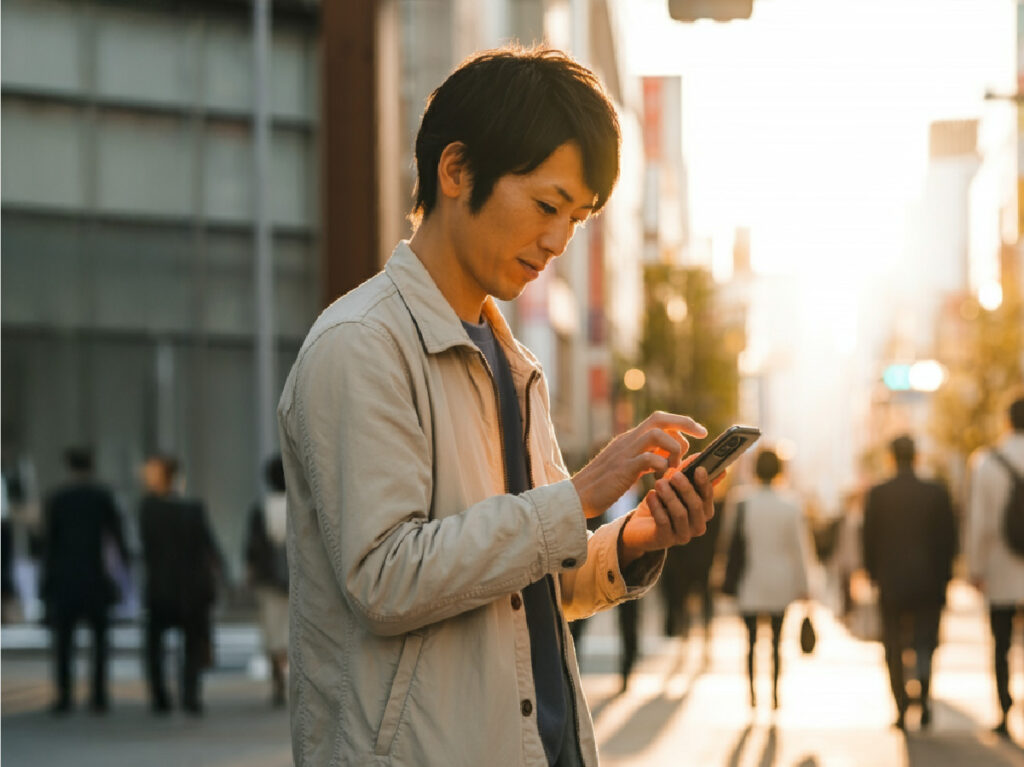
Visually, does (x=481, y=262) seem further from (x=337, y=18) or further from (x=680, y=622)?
(x=680, y=622)

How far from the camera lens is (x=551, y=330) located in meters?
37.9

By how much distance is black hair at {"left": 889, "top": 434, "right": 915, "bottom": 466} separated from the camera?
A: 11711mm

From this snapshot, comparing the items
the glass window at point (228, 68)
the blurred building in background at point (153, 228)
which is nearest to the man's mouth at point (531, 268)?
the blurred building in background at point (153, 228)

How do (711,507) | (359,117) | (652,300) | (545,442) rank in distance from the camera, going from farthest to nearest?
(652,300)
(359,117)
(545,442)
(711,507)

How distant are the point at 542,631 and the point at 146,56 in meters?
18.3

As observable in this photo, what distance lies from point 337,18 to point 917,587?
5.75 m

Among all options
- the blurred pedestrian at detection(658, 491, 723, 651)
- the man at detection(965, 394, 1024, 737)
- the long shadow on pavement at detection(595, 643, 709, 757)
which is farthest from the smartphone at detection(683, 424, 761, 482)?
the blurred pedestrian at detection(658, 491, 723, 651)

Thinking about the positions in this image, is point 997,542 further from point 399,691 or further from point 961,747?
point 399,691

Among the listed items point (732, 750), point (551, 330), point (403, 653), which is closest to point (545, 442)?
point (403, 653)

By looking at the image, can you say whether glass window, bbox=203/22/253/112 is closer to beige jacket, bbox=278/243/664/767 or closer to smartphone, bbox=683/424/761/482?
smartphone, bbox=683/424/761/482

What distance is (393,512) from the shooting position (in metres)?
2.32

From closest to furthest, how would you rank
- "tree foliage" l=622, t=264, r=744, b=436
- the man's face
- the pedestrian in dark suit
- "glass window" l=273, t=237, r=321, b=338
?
the man's face < the pedestrian in dark suit < "glass window" l=273, t=237, r=321, b=338 < "tree foliage" l=622, t=264, r=744, b=436

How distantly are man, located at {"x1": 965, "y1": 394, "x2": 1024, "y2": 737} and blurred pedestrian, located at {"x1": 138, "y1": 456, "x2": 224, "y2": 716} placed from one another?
5.82 metres

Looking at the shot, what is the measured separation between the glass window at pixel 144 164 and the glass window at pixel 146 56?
298mm
